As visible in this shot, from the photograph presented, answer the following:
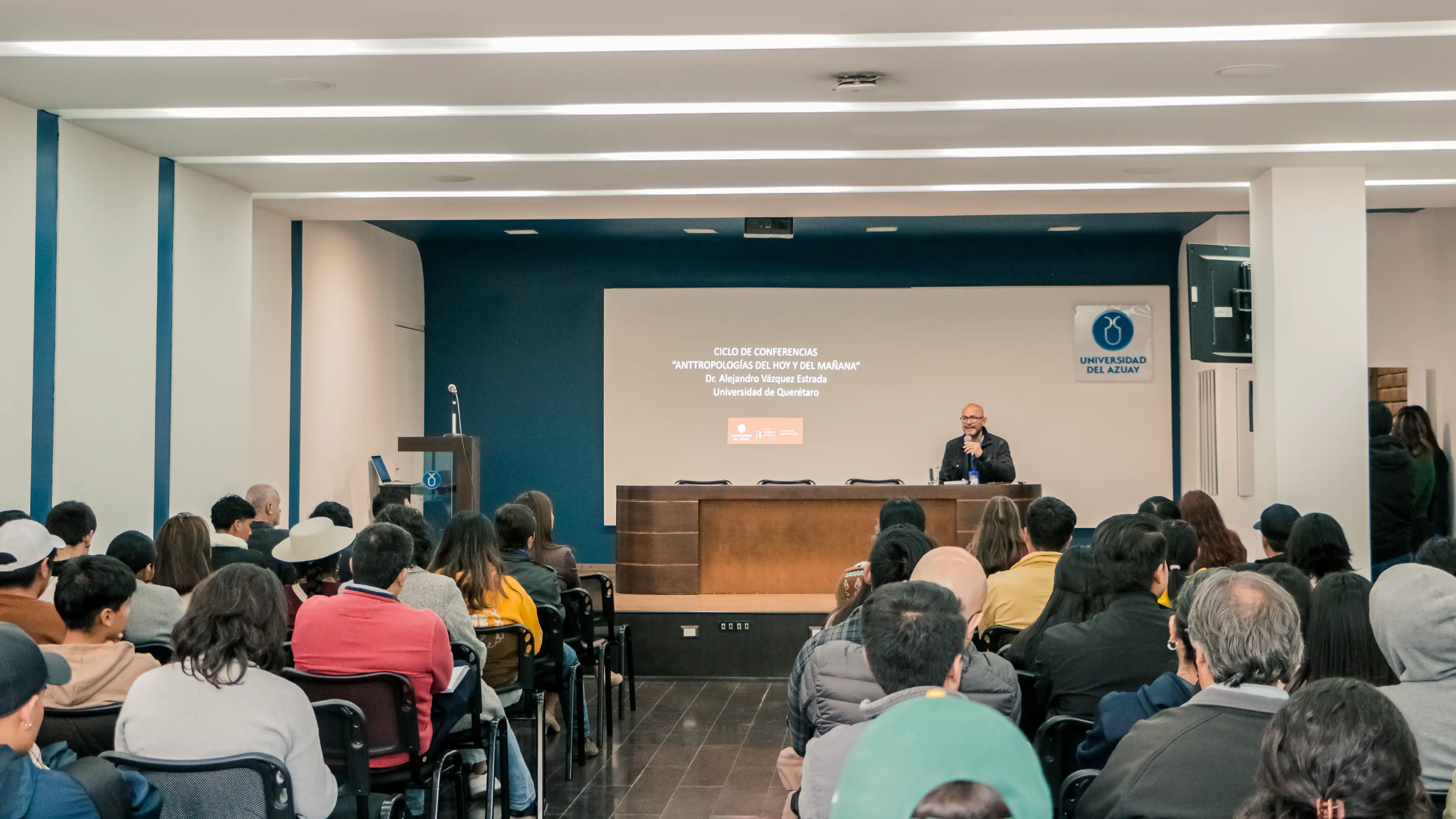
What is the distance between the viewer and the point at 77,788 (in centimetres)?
213

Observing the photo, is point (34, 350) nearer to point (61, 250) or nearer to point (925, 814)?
point (61, 250)

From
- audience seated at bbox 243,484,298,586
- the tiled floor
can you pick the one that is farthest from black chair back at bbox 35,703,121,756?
the tiled floor

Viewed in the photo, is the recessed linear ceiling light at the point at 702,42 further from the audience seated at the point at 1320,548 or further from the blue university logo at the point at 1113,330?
the blue university logo at the point at 1113,330

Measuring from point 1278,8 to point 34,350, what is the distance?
5.71 m

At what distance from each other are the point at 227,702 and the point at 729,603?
5578 millimetres

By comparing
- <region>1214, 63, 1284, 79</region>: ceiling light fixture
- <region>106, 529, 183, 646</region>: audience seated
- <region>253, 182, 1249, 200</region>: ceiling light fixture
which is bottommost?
<region>106, 529, 183, 646</region>: audience seated

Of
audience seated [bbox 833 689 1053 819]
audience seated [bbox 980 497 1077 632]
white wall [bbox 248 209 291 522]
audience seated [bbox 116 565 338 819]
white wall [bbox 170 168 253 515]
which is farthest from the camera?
white wall [bbox 248 209 291 522]

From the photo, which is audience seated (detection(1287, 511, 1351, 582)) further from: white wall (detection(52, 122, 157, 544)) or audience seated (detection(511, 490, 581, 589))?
white wall (detection(52, 122, 157, 544))

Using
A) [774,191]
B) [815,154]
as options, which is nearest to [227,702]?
[815,154]

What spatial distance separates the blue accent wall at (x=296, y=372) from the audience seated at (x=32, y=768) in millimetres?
7567

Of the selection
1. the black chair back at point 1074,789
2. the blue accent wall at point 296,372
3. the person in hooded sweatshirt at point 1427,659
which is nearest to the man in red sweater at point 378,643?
the black chair back at point 1074,789

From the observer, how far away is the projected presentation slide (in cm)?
1163

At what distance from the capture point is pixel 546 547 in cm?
641

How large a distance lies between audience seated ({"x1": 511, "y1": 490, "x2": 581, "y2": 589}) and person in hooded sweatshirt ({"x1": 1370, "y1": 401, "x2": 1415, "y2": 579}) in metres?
5.12
